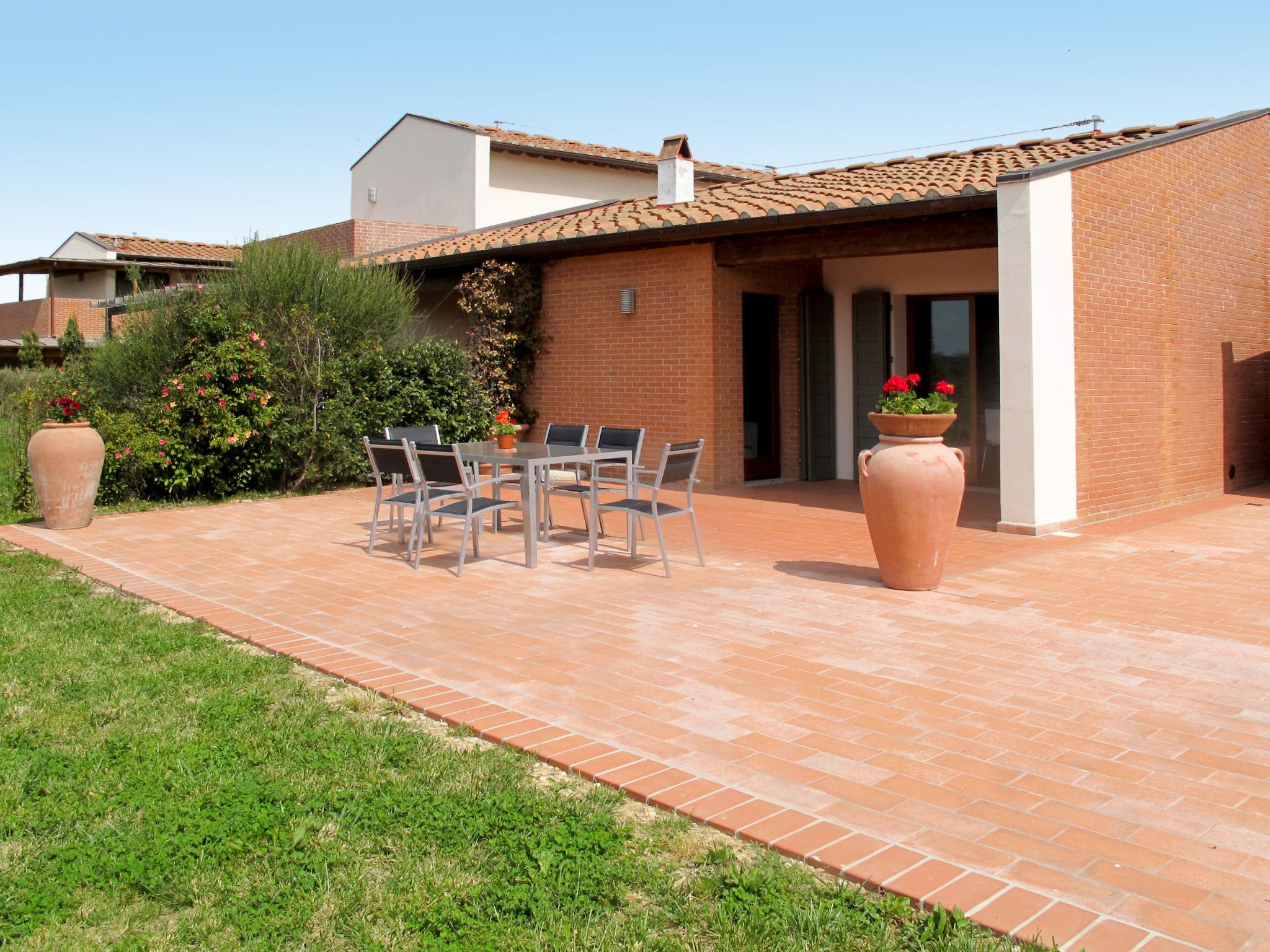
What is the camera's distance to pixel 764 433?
510 inches

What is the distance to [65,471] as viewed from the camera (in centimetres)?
937

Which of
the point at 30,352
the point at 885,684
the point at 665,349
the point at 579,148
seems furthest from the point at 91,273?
the point at 885,684

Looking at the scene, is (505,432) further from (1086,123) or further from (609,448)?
(1086,123)

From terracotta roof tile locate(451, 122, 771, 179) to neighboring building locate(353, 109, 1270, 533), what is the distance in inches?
284

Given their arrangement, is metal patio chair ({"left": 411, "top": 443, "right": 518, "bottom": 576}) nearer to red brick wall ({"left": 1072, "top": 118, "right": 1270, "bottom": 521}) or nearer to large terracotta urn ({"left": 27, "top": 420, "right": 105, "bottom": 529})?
large terracotta urn ({"left": 27, "top": 420, "right": 105, "bottom": 529})

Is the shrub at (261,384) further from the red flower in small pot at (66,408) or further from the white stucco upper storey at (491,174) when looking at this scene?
the white stucco upper storey at (491,174)

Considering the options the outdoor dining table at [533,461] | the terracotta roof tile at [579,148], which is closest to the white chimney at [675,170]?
the outdoor dining table at [533,461]

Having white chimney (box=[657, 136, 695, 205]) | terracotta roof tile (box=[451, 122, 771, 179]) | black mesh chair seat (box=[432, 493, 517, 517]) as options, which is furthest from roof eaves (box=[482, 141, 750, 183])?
black mesh chair seat (box=[432, 493, 517, 517])

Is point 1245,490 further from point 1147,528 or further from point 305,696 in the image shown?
point 305,696

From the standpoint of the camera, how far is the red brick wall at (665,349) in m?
12.0

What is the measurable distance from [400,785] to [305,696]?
1175mm

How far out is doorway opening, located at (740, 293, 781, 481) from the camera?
12.7 meters

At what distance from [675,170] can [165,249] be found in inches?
828

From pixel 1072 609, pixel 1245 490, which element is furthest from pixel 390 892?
pixel 1245 490
